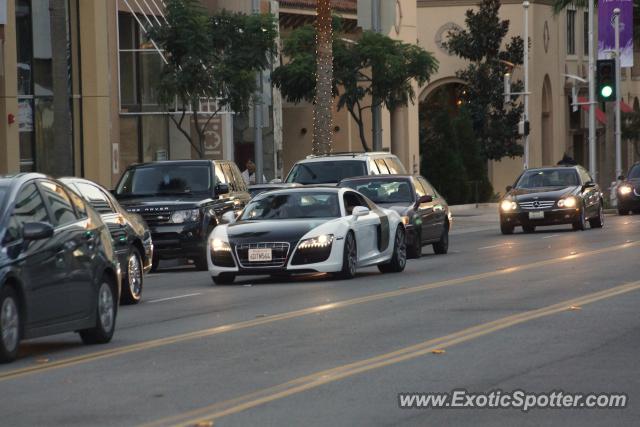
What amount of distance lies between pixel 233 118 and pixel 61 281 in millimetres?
38181

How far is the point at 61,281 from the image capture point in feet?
46.0

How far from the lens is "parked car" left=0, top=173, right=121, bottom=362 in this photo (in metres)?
13.2

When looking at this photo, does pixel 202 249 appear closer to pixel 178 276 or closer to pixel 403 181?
pixel 178 276

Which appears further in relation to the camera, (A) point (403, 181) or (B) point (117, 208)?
(A) point (403, 181)

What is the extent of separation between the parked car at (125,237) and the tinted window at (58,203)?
16.1ft

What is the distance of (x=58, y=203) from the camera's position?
14.8 m

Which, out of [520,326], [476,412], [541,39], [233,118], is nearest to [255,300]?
[520,326]

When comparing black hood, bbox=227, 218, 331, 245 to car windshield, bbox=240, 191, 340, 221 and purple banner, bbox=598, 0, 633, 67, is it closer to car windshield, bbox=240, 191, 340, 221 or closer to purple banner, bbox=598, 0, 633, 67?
car windshield, bbox=240, 191, 340, 221

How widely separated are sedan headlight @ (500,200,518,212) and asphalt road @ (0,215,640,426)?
15.2 metres

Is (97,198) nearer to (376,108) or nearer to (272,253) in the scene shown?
(272,253)

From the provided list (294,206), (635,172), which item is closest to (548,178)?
(635,172)

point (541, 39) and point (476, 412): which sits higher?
point (541, 39)

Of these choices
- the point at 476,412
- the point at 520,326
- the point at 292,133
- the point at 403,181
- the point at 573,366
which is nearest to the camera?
the point at 476,412

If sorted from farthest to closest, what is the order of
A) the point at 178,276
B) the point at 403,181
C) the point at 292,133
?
the point at 292,133, the point at 403,181, the point at 178,276
